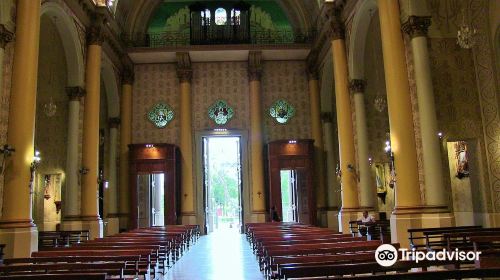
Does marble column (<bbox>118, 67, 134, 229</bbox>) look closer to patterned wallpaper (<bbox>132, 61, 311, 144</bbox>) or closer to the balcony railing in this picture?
patterned wallpaper (<bbox>132, 61, 311, 144</bbox>)

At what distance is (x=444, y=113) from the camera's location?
11.8m

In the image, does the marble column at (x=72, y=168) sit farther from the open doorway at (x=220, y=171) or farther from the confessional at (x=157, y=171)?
the open doorway at (x=220, y=171)

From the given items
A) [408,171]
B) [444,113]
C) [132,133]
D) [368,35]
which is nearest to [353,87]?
[368,35]

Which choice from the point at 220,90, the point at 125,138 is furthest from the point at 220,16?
the point at 125,138

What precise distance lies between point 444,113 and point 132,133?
1471 cm

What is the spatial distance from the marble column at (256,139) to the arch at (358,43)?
6.69 meters

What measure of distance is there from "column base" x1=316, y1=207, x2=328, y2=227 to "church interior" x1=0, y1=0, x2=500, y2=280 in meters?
0.19

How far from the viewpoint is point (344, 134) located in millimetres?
15586

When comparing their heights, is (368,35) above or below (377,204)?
above

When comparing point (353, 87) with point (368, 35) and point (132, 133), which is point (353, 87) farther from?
point (132, 133)

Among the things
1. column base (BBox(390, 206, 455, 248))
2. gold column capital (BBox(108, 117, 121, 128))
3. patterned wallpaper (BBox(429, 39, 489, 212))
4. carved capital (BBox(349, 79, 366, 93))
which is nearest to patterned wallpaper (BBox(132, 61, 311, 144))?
gold column capital (BBox(108, 117, 121, 128))

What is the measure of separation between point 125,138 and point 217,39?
6393 millimetres

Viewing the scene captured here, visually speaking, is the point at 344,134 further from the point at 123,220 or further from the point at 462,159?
the point at 123,220

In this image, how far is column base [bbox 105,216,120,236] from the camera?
1948 cm
